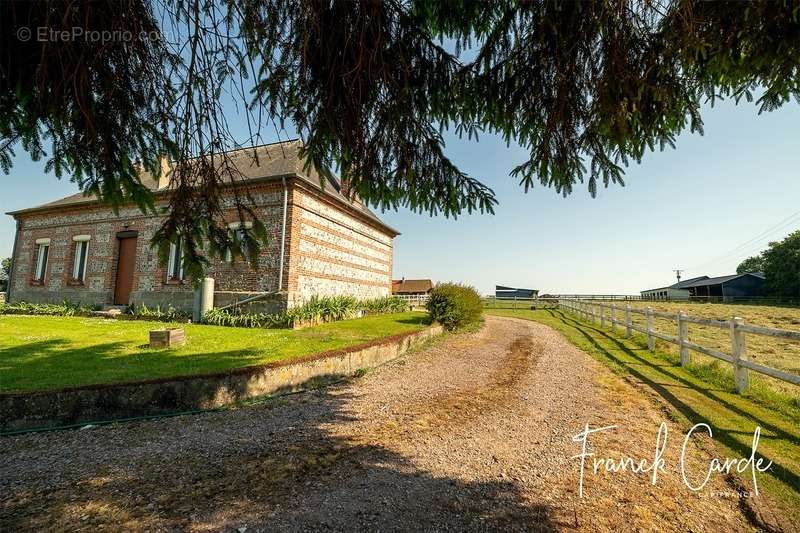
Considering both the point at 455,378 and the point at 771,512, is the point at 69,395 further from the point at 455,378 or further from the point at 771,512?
the point at 771,512

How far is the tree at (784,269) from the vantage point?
39.2 metres

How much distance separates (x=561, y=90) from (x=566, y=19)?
22.1 inches

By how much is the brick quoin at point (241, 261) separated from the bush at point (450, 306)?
463 centimetres

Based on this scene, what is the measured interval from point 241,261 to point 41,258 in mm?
14070

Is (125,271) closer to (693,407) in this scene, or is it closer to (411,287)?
(693,407)

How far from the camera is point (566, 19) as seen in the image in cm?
295

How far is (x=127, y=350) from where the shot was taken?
25.1 ft

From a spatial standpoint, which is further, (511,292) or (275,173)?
(511,292)

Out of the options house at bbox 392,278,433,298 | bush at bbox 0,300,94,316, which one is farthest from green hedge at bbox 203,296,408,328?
house at bbox 392,278,433,298

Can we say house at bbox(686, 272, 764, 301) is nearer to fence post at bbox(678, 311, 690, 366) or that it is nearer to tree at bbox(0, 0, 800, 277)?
fence post at bbox(678, 311, 690, 366)

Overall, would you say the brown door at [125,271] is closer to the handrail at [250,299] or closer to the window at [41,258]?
the window at [41,258]

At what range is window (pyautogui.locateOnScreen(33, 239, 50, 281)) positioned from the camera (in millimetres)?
18266

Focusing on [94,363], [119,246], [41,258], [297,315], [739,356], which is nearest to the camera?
[739,356]

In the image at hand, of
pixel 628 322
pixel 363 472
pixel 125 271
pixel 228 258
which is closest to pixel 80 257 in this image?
pixel 125 271
